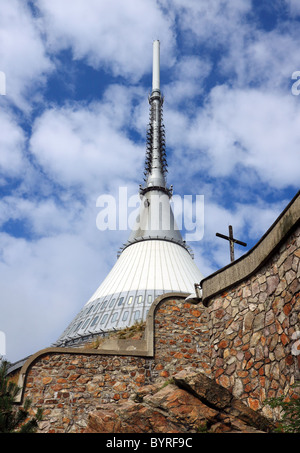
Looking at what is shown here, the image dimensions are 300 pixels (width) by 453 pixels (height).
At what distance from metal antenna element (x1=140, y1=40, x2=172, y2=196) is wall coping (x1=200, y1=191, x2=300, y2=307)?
110 ft

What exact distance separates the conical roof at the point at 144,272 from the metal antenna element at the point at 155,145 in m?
0.11

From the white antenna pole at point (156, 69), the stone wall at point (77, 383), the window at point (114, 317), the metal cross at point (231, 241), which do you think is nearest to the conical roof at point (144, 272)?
the window at point (114, 317)

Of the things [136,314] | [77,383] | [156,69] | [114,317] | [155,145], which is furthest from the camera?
[156,69]

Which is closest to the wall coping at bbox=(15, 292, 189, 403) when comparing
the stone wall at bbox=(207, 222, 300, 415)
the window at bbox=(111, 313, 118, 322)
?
the stone wall at bbox=(207, 222, 300, 415)

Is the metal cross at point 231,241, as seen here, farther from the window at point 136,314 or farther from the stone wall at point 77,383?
the window at point 136,314

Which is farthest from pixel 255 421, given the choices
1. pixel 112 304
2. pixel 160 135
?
pixel 160 135

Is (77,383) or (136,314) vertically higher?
(136,314)

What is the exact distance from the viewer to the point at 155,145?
4816 centimetres

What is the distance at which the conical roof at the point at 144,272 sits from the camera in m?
30.9

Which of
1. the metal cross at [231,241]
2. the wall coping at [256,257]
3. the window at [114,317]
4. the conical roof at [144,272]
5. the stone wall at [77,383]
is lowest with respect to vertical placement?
the stone wall at [77,383]

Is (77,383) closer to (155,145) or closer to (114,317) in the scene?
(114,317)

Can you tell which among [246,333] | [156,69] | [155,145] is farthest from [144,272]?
[156,69]

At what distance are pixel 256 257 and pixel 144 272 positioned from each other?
26345mm
